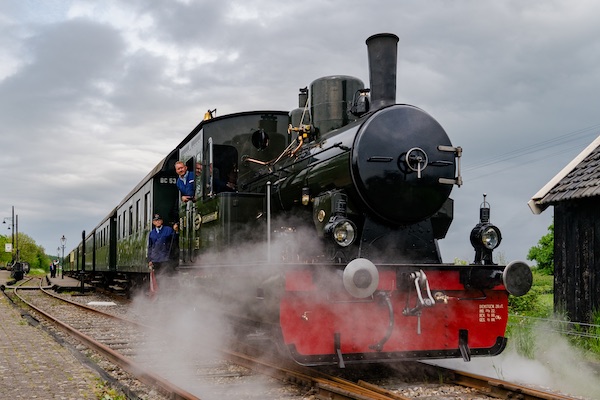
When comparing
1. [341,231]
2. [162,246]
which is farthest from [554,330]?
[162,246]

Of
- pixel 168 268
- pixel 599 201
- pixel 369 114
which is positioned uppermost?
pixel 369 114

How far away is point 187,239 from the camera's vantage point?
8961 mm

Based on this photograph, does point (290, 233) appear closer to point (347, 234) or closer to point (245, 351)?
point (347, 234)

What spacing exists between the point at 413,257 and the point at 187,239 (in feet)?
12.6

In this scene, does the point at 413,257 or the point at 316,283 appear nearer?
the point at 316,283

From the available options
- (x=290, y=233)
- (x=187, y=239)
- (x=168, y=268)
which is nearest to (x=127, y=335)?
(x=168, y=268)

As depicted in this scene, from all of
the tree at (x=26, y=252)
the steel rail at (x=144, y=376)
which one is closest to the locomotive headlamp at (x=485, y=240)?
the steel rail at (x=144, y=376)

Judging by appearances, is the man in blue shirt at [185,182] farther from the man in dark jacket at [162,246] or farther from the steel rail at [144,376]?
the steel rail at [144,376]

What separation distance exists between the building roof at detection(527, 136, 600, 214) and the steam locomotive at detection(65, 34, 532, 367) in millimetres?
2698

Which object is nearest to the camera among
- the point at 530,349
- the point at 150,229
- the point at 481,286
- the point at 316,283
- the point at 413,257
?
the point at 316,283

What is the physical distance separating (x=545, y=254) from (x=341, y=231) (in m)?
41.4

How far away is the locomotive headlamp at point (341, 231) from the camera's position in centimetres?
560

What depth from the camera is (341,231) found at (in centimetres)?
564

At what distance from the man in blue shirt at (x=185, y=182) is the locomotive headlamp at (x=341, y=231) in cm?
370
